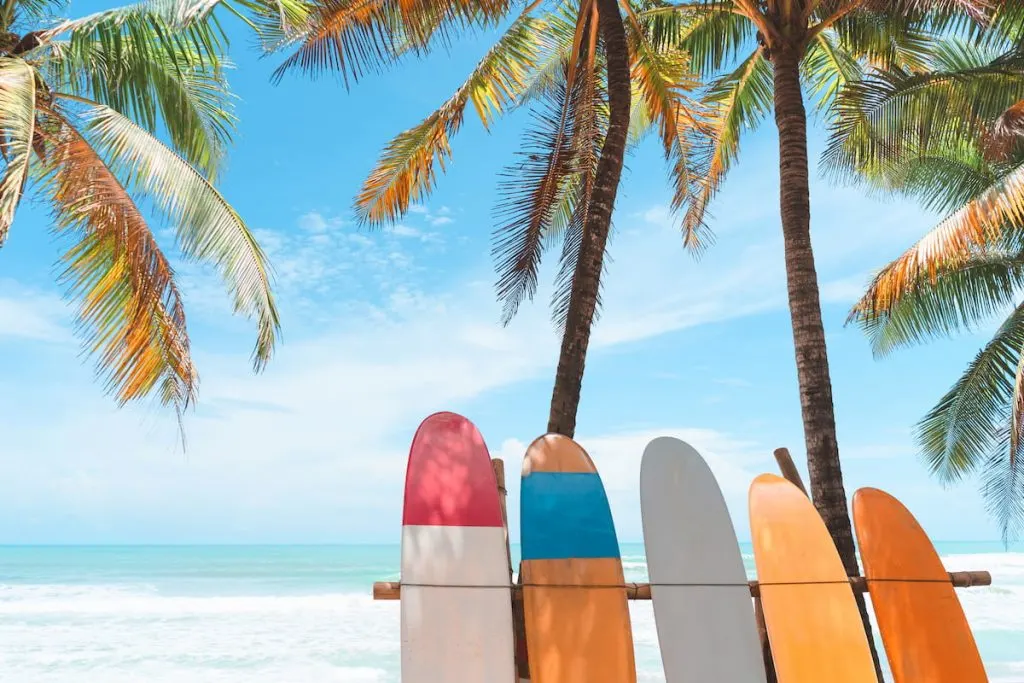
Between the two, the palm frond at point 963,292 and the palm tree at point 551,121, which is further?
the palm frond at point 963,292

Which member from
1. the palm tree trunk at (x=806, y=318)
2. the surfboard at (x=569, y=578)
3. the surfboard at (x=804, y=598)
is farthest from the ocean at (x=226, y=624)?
the surfboard at (x=569, y=578)

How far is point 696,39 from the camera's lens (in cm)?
780

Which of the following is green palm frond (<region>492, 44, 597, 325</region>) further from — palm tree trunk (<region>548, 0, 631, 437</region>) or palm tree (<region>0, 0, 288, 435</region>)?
palm tree (<region>0, 0, 288, 435</region>)

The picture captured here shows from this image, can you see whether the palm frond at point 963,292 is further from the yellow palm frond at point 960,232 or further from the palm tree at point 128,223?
the palm tree at point 128,223

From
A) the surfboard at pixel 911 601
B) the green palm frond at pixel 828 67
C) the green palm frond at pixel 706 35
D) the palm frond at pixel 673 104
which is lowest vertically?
the surfboard at pixel 911 601

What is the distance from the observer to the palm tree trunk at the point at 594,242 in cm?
495

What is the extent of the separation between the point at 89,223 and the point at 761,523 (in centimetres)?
493

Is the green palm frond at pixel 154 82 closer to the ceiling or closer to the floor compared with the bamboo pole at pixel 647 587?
closer to the ceiling

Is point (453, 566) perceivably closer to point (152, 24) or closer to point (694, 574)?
point (694, 574)

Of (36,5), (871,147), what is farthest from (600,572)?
(36,5)

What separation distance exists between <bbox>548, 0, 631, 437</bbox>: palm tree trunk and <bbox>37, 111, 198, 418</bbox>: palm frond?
299 cm

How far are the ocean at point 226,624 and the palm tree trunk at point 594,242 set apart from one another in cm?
864

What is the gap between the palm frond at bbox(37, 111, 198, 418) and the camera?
19.4ft

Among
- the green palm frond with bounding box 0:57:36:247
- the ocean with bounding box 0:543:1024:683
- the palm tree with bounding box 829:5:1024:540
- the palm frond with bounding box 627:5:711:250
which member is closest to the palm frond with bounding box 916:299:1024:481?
the palm tree with bounding box 829:5:1024:540
